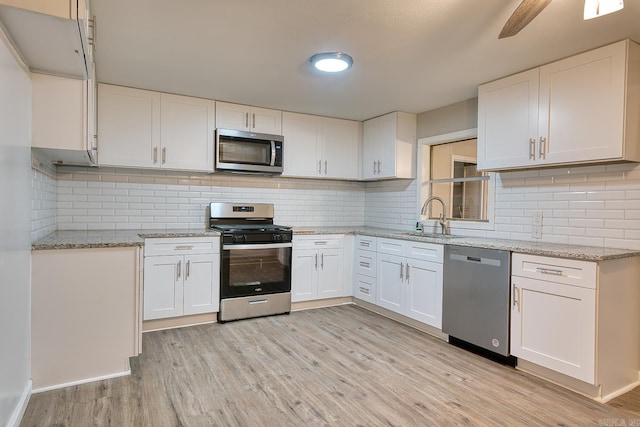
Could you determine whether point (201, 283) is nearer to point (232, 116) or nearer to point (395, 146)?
point (232, 116)

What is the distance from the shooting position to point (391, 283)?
3775mm

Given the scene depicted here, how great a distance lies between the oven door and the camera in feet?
12.0

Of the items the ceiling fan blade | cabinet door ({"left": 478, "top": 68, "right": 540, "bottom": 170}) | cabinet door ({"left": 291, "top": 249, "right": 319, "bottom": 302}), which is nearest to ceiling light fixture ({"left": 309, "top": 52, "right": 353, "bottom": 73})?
the ceiling fan blade

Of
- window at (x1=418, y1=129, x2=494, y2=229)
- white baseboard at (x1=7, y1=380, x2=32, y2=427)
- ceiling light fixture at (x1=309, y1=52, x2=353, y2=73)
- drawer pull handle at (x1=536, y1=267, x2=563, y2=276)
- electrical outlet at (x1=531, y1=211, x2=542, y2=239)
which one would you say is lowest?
white baseboard at (x1=7, y1=380, x2=32, y2=427)

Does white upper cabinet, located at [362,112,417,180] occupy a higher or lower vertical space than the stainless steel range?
higher

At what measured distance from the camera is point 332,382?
2449mm

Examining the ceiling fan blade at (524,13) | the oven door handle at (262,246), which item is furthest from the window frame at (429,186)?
the ceiling fan blade at (524,13)

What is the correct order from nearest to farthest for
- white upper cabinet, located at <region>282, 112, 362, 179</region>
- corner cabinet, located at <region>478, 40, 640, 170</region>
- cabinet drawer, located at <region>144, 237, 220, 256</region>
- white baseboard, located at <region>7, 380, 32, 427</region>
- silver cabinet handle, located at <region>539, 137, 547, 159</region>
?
white baseboard, located at <region>7, 380, 32, 427</region>
corner cabinet, located at <region>478, 40, 640, 170</region>
silver cabinet handle, located at <region>539, 137, 547, 159</region>
cabinet drawer, located at <region>144, 237, 220, 256</region>
white upper cabinet, located at <region>282, 112, 362, 179</region>

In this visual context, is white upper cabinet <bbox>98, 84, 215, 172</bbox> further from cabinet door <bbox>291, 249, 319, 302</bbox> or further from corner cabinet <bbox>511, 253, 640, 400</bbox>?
corner cabinet <bbox>511, 253, 640, 400</bbox>

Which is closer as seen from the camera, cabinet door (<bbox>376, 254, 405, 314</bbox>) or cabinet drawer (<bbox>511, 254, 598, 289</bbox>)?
cabinet drawer (<bbox>511, 254, 598, 289</bbox>)

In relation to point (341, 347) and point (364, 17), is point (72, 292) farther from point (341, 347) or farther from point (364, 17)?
point (364, 17)

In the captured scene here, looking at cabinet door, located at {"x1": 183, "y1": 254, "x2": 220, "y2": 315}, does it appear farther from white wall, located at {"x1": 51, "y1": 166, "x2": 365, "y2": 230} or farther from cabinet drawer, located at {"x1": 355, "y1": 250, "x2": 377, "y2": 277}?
cabinet drawer, located at {"x1": 355, "y1": 250, "x2": 377, "y2": 277}

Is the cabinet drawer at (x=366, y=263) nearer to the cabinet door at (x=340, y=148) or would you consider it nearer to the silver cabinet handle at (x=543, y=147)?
the cabinet door at (x=340, y=148)

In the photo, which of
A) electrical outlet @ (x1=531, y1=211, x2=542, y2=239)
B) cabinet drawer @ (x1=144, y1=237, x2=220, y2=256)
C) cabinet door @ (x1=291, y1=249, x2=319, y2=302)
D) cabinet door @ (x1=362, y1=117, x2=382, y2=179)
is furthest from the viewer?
cabinet door @ (x1=362, y1=117, x2=382, y2=179)
